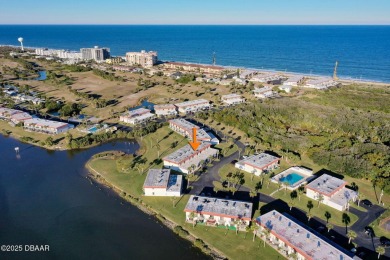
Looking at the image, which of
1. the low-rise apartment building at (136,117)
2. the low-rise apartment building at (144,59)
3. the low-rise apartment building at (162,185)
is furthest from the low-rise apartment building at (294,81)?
the low-rise apartment building at (162,185)

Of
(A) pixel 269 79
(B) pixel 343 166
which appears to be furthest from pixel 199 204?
(A) pixel 269 79

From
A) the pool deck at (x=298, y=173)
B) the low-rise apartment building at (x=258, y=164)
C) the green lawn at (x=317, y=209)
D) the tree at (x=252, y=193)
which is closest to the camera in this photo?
the green lawn at (x=317, y=209)

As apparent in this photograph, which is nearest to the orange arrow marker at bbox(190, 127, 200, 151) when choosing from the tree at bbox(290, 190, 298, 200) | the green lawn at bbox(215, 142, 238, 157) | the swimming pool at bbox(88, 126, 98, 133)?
the green lawn at bbox(215, 142, 238, 157)

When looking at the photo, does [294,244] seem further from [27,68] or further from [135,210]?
[27,68]

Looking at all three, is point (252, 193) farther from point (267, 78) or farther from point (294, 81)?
point (267, 78)

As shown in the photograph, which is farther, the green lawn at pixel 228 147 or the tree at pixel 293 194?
the green lawn at pixel 228 147

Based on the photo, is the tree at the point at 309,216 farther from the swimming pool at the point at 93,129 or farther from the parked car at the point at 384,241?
the swimming pool at the point at 93,129

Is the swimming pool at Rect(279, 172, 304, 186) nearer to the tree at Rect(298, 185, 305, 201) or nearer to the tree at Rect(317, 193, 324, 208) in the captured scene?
the tree at Rect(298, 185, 305, 201)
